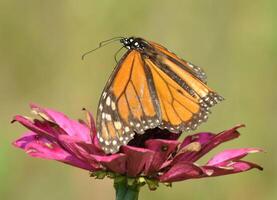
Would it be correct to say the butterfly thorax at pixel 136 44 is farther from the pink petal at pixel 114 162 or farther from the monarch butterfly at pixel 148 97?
the pink petal at pixel 114 162

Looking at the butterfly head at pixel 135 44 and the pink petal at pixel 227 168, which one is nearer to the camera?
the pink petal at pixel 227 168

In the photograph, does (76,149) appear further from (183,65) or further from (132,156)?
(183,65)

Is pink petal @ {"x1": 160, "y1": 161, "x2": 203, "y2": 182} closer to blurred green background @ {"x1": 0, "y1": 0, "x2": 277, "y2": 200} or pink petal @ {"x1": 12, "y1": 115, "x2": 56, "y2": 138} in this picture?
pink petal @ {"x1": 12, "y1": 115, "x2": 56, "y2": 138}

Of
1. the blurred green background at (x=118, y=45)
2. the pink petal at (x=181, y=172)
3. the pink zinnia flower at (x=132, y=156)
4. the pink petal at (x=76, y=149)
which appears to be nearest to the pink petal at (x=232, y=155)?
the pink zinnia flower at (x=132, y=156)

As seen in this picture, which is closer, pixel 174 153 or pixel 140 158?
pixel 140 158
